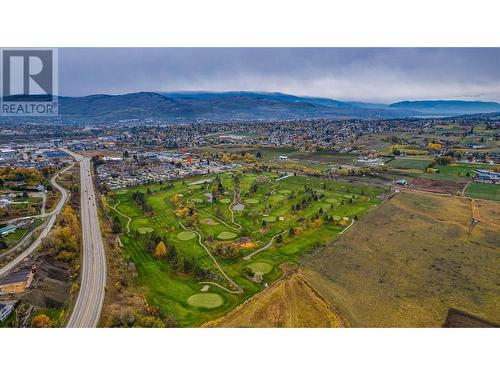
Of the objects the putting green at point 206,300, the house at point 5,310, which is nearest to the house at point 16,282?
the house at point 5,310

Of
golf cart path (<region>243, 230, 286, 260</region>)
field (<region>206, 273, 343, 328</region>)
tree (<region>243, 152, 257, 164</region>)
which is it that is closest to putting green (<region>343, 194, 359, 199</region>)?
golf cart path (<region>243, 230, 286, 260</region>)

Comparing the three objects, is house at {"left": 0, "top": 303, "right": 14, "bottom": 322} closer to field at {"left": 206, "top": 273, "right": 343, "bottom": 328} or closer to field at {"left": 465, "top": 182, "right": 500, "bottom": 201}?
field at {"left": 206, "top": 273, "right": 343, "bottom": 328}

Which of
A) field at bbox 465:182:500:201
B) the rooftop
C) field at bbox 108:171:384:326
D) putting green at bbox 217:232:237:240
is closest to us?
the rooftop

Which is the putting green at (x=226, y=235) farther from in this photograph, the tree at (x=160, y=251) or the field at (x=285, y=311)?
the field at (x=285, y=311)

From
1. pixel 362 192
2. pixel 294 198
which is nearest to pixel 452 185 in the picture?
pixel 362 192

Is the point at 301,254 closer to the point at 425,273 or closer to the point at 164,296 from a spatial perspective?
the point at 425,273

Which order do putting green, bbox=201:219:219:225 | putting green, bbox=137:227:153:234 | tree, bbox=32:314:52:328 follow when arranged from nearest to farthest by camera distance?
tree, bbox=32:314:52:328
putting green, bbox=137:227:153:234
putting green, bbox=201:219:219:225
